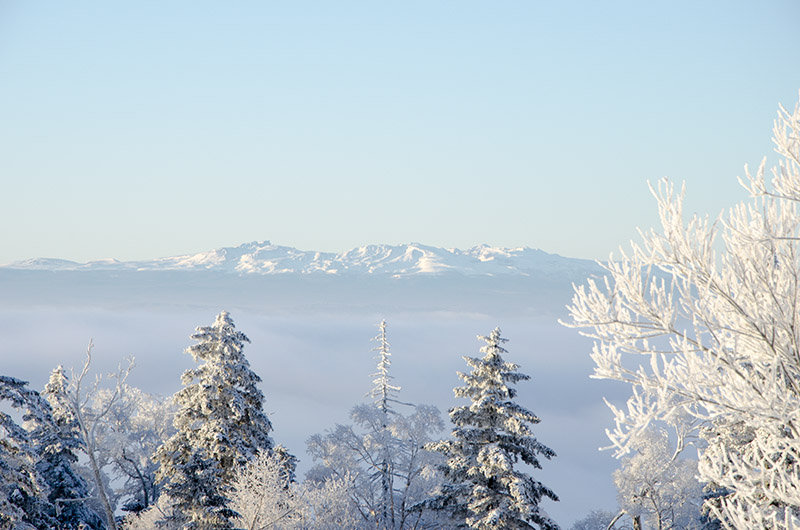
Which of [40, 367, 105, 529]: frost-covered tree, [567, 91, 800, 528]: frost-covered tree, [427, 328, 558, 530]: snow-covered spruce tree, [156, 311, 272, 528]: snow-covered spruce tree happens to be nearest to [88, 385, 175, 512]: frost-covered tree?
[40, 367, 105, 529]: frost-covered tree

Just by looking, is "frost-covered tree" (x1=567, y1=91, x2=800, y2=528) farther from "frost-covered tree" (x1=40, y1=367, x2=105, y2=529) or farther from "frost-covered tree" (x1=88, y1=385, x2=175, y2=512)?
"frost-covered tree" (x1=88, y1=385, x2=175, y2=512)

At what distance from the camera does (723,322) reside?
9273mm

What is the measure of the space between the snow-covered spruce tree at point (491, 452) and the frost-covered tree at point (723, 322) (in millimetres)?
12052

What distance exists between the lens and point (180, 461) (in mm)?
24797

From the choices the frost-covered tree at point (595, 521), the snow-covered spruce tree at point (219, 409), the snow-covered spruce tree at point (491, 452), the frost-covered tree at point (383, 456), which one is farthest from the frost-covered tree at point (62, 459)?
the frost-covered tree at point (595, 521)

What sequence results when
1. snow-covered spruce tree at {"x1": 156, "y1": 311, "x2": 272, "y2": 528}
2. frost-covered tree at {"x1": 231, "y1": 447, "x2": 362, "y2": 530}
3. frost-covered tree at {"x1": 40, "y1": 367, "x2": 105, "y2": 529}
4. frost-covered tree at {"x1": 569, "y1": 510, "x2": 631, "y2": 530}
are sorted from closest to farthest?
frost-covered tree at {"x1": 231, "y1": 447, "x2": 362, "y2": 530}, snow-covered spruce tree at {"x1": 156, "y1": 311, "x2": 272, "y2": 528}, frost-covered tree at {"x1": 40, "y1": 367, "x2": 105, "y2": 529}, frost-covered tree at {"x1": 569, "y1": 510, "x2": 631, "y2": 530}

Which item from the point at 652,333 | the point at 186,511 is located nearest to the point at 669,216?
the point at 652,333

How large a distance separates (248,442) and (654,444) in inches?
861

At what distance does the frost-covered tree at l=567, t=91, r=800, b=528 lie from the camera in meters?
8.59

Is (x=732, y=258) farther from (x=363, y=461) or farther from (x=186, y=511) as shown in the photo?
(x=363, y=461)

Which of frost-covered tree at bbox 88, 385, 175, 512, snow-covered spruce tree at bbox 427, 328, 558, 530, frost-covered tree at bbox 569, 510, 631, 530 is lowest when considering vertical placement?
frost-covered tree at bbox 569, 510, 631, 530

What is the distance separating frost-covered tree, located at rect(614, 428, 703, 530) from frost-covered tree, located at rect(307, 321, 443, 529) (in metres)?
10.2

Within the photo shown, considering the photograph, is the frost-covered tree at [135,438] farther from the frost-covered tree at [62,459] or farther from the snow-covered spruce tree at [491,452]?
the snow-covered spruce tree at [491,452]

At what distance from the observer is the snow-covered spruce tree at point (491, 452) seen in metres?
21.1
